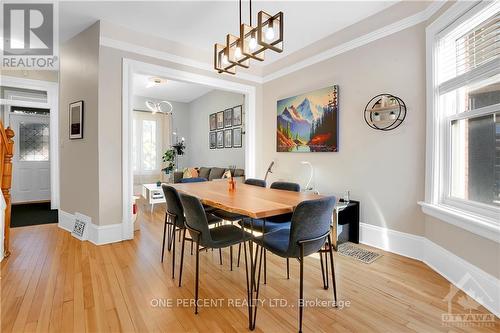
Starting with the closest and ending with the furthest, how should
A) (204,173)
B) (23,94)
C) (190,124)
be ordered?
(23,94)
(204,173)
(190,124)

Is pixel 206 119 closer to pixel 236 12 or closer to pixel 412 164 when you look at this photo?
pixel 236 12

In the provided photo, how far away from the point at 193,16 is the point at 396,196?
332cm

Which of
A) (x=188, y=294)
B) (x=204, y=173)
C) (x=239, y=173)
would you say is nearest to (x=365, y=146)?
(x=188, y=294)

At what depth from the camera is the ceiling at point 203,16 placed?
291 cm

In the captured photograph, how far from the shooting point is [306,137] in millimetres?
3947

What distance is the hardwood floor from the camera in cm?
172

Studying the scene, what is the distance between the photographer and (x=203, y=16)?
125 inches

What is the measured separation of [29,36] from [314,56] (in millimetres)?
4148

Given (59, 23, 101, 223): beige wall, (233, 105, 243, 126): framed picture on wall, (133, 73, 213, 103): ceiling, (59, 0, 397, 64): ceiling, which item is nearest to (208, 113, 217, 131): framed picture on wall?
(133, 73, 213, 103): ceiling

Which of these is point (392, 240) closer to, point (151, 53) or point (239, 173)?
point (239, 173)

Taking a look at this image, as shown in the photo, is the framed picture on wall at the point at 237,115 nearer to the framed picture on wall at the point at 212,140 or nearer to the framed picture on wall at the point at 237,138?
the framed picture on wall at the point at 237,138

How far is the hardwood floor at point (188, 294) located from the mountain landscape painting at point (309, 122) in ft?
5.58

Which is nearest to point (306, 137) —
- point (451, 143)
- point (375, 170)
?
point (375, 170)

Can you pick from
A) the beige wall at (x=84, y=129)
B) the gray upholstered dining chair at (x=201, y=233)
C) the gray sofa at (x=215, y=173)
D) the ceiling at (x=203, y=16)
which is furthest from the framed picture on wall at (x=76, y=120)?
the gray upholstered dining chair at (x=201, y=233)
